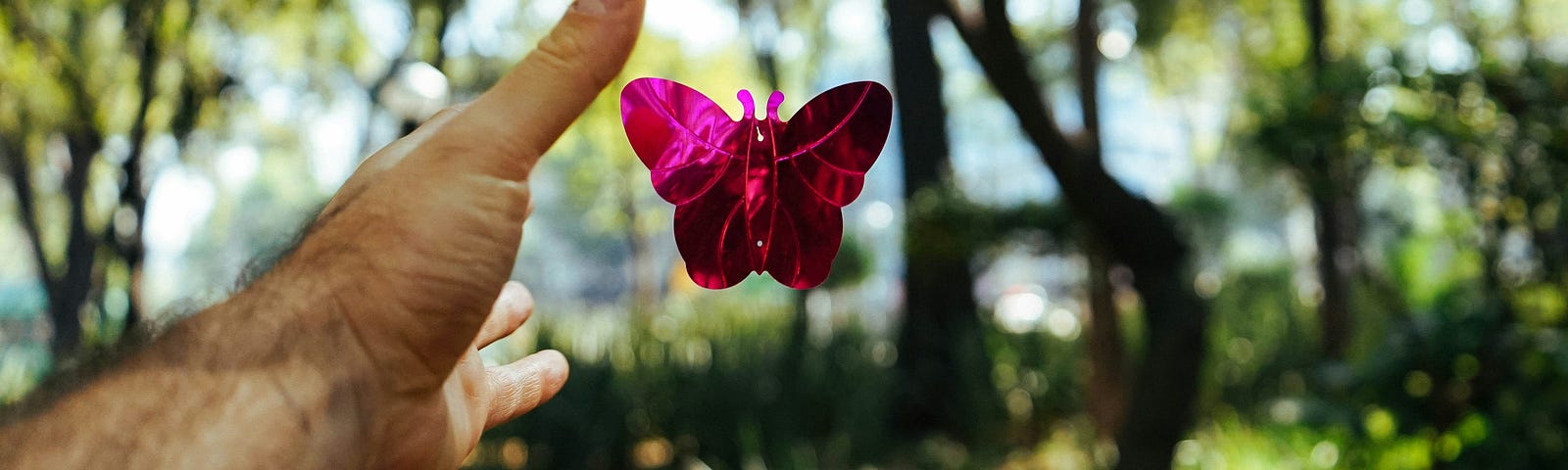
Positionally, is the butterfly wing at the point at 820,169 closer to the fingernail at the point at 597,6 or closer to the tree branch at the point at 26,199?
the fingernail at the point at 597,6

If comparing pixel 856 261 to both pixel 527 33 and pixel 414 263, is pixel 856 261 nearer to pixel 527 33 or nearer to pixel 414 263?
pixel 527 33

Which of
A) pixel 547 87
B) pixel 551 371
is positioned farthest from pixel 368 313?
pixel 551 371

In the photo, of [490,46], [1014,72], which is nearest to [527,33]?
[490,46]

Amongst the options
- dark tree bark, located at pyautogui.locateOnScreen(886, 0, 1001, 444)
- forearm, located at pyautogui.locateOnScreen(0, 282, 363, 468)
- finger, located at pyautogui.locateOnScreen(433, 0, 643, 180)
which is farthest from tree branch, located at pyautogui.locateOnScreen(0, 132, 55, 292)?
finger, located at pyautogui.locateOnScreen(433, 0, 643, 180)

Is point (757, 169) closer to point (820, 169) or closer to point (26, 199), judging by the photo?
point (820, 169)

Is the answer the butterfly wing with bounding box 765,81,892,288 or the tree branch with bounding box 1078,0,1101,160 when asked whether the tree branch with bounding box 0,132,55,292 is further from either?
the butterfly wing with bounding box 765,81,892,288

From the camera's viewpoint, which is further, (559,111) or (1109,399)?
(1109,399)
